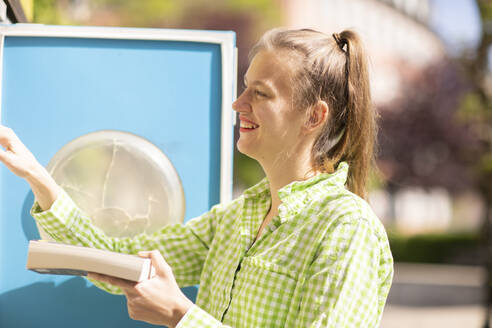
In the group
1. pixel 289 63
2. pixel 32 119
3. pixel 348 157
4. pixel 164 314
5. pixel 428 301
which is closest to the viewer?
pixel 164 314

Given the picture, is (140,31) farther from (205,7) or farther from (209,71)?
(205,7)

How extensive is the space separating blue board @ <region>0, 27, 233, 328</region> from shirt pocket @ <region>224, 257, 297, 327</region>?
53cm

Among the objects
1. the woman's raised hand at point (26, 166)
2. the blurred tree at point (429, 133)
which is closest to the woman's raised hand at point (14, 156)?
the woman's raised hand at point (26, 166)

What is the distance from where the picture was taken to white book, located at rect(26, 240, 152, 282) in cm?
136

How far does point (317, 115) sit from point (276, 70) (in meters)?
0.17

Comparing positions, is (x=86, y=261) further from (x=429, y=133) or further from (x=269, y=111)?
(x=429, y=133)

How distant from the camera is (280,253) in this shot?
1.53 metres

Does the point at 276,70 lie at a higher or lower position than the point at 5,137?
higher

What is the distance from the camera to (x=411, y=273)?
12.4m

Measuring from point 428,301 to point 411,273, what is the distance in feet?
9.94

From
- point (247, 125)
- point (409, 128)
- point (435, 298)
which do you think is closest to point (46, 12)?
point (247, 125)

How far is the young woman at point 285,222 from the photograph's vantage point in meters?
1.38

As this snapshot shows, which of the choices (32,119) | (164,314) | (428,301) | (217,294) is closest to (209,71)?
(32,119)

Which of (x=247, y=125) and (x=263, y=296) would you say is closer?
(x=263, y=296)
